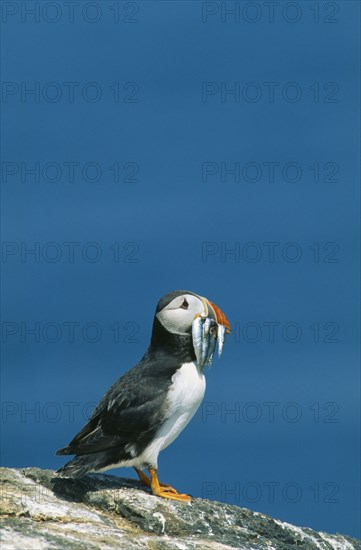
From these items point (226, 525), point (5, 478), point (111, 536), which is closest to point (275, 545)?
point (226, 525)

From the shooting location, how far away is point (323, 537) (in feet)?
34.3

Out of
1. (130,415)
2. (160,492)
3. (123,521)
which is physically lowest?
(123,521)

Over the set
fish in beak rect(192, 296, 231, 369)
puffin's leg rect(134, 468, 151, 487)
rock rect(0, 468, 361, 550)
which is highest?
fish in beak rect(192, 296, 231, 369)

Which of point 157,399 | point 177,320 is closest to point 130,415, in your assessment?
point 157,399

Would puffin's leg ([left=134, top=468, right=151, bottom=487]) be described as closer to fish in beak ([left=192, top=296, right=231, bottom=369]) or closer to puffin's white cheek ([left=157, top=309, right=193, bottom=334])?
fish in beak ([left=192, top=296, right=231, bottom=369])

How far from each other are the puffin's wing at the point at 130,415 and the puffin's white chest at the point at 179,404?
2.8 inches

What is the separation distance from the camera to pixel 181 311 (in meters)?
10.5

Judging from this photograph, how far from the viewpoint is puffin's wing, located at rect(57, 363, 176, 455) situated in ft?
33.2

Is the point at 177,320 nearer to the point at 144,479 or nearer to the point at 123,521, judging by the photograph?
the point at 144,479

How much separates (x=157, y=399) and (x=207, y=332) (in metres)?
0.87

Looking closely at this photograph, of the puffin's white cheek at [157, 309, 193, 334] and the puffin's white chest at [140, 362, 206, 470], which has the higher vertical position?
the puffin's white cheek at [157, 309, 193, 334]

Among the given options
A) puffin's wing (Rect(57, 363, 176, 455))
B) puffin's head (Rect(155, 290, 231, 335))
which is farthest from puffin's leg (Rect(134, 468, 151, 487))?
puffin's head (Rect(155, 290, 231, 335))

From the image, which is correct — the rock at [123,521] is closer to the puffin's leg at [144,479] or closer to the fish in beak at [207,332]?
the puffin's leg at [144,479]

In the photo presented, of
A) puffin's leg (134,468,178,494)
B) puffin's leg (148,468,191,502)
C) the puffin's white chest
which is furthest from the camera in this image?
puffin's leg (134,468,178,494)
